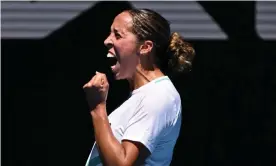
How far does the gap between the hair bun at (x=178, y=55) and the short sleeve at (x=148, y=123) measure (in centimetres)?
22

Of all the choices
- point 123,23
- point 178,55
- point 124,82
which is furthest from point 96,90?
point 124,82

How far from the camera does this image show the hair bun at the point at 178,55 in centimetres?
233

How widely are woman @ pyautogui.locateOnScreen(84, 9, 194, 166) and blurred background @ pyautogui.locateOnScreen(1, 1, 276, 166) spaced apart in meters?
3.09

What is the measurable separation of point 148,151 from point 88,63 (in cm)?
344

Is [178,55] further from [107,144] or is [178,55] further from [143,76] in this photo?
[107,144]

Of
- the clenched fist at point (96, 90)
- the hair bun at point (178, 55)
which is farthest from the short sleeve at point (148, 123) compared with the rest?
the hair bun at point (178, 55)

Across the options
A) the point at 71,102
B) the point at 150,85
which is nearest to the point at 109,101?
the point at 71,102

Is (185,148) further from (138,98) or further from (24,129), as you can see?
(138,98)

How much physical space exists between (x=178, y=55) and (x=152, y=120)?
321 mm

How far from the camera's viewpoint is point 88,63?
552 centimetres

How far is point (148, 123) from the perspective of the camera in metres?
Result: 2.12

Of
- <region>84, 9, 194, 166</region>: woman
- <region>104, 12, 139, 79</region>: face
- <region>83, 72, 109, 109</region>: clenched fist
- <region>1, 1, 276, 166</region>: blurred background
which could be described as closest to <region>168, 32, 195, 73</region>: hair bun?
<region>84, 9, 194, 166</region>: woman

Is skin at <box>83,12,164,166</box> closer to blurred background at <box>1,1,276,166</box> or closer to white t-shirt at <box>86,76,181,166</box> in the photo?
white t-shirt at <box>86,76,181,166</box>

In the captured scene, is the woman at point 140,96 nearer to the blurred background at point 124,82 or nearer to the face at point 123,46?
the face at point 123,46
